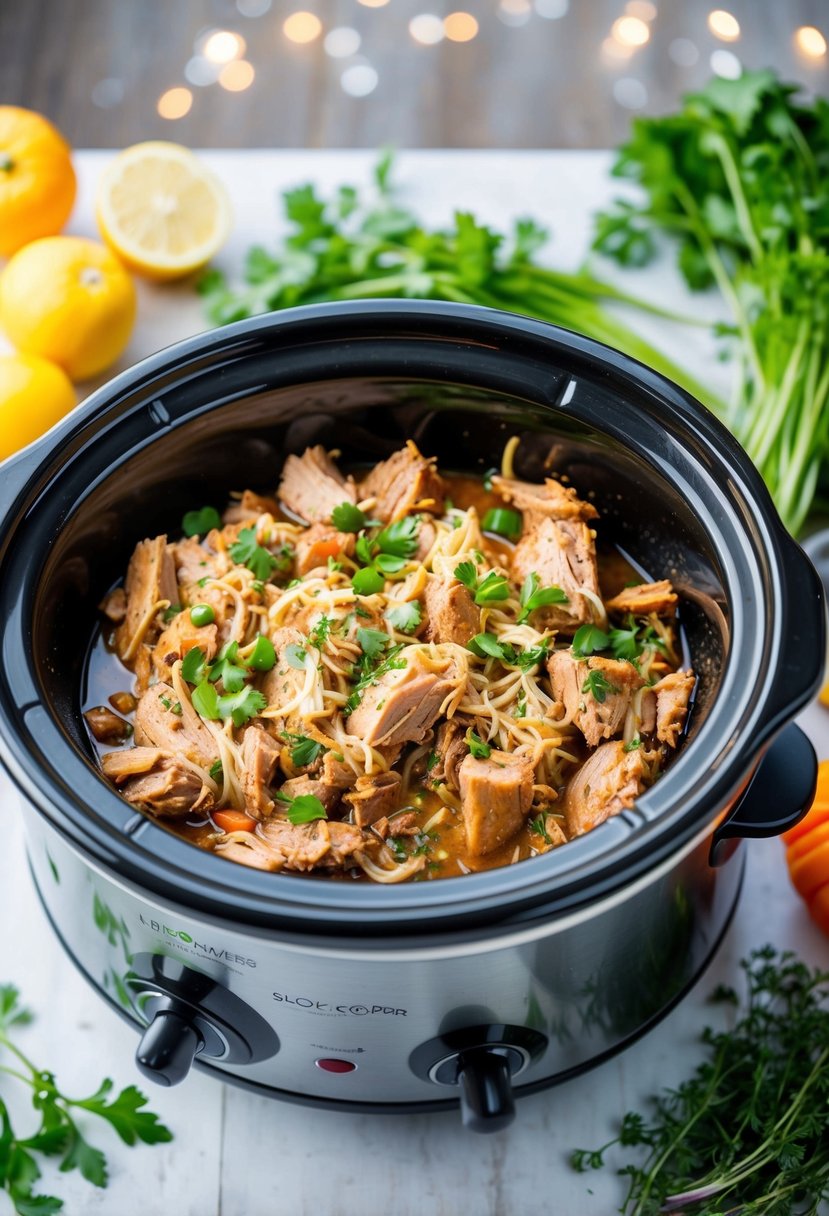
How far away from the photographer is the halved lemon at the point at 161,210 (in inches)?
144

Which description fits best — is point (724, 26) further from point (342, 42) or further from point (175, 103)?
point (175, 103)

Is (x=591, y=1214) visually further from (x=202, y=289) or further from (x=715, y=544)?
(x=202, y=289)

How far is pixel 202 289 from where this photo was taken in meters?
3.72

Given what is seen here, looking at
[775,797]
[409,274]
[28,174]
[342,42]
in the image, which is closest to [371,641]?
[775,797]

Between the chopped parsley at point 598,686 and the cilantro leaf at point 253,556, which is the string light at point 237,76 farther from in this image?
the chopped parsley at point 598,686

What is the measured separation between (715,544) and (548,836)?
0.63m

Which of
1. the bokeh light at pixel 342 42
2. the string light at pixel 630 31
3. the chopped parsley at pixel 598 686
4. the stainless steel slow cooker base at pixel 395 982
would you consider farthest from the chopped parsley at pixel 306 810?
the string light at pixel 630 31

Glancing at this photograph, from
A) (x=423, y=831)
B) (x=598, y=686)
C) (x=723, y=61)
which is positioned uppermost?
(x=723, y=61)

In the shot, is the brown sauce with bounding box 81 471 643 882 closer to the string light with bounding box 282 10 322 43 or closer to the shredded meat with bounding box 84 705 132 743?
the shredded meat with bounding box 84 705 132 743

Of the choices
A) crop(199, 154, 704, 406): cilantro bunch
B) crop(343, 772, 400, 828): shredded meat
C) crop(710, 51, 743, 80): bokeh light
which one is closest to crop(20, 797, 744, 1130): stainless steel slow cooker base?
crop(343, 772, 400, 828): shredded meat

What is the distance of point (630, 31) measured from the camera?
197 inches

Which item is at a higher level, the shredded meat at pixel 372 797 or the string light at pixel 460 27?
the string light at pixel 460 27

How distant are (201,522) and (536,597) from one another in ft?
2.63

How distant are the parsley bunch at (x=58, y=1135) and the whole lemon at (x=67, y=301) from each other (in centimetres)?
188
